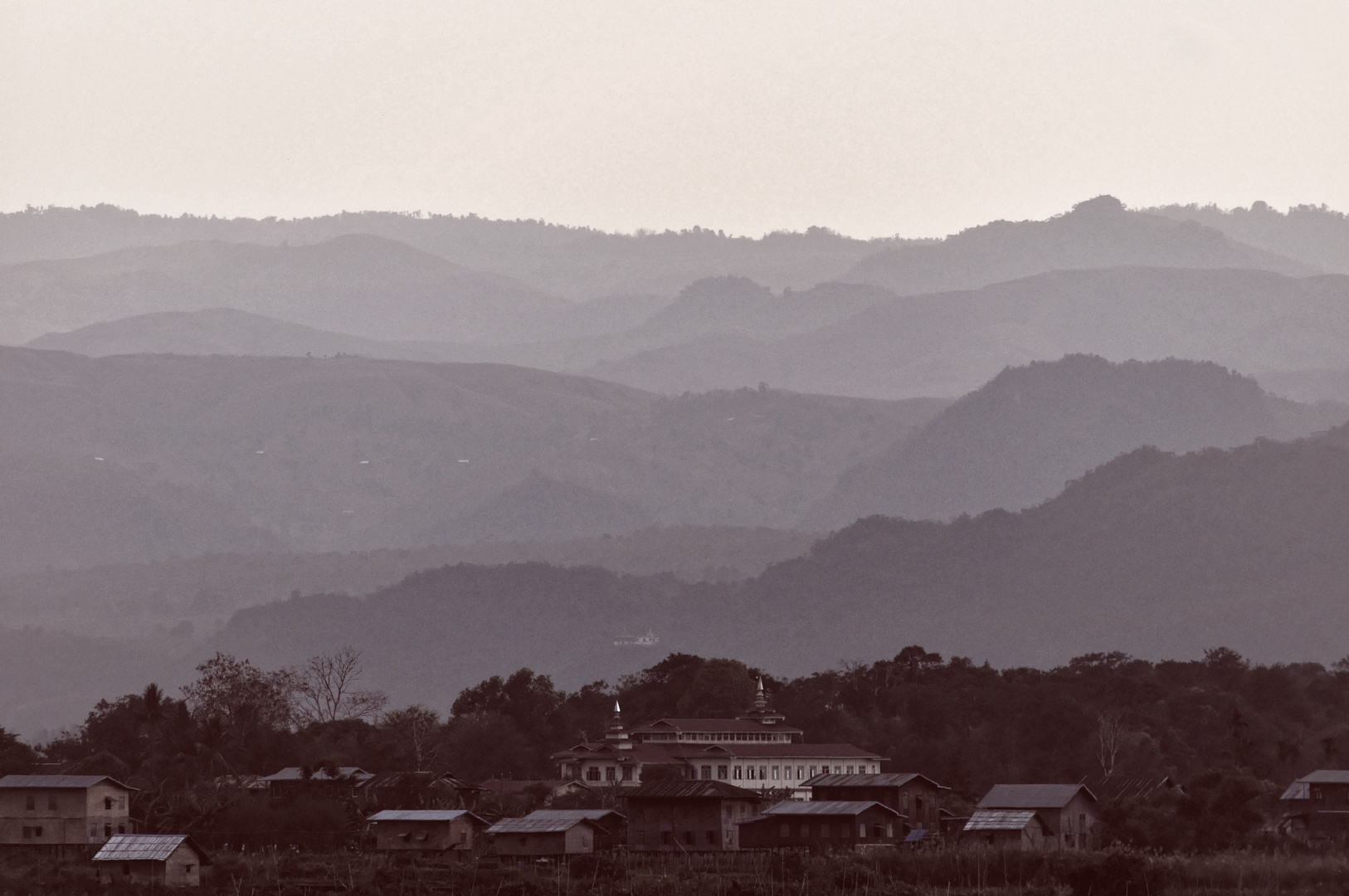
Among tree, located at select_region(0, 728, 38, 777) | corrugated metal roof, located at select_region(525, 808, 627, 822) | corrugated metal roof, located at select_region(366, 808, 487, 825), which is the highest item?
tree, located at select_region(0, 728, 38, 777)

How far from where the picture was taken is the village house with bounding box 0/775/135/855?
114 meters

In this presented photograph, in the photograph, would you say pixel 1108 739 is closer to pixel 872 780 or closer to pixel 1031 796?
pixel 872 780

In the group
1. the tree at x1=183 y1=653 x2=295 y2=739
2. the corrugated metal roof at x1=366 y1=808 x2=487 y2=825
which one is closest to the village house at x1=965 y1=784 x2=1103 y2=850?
the corrugated metal roof at x1=366 y1=808 x2=487 y2=825

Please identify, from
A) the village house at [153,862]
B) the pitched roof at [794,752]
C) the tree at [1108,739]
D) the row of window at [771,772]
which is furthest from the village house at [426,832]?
the tree at [1108,739]

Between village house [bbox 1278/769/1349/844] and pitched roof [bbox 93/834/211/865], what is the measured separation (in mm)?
54728

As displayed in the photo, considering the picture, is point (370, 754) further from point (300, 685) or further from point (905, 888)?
point (905, 888)

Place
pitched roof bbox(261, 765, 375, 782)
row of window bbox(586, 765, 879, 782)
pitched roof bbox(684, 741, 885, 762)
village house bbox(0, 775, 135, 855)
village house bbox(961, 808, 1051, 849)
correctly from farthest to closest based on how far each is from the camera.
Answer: pitched roof bbox(684, 741, 885, 762) < row of window bbox(586, 765, 879, 782) < pitched roof bbox(261, 765, 375, 782) < village house bbox(0, 775, 135, 855) < village house bbox(961, 808, 1051, 849)

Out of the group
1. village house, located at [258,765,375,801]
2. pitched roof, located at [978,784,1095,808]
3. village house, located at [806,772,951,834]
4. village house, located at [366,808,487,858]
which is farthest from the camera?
village house, located at [258,765,375,801]

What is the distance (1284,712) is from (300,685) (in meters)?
76.4

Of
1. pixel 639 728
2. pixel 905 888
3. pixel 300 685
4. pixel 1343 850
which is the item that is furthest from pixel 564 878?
pixel 300 685

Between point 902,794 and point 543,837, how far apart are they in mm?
19970

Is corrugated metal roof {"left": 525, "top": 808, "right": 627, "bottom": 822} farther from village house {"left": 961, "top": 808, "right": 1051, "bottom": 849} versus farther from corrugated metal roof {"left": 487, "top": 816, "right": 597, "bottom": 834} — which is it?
village house {"left": 961, "top": 808, "right": 1051, "bottom": 849}

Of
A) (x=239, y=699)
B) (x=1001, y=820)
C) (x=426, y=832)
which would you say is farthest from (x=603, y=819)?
(x=239, y=699)

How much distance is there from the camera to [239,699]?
170125 mm
